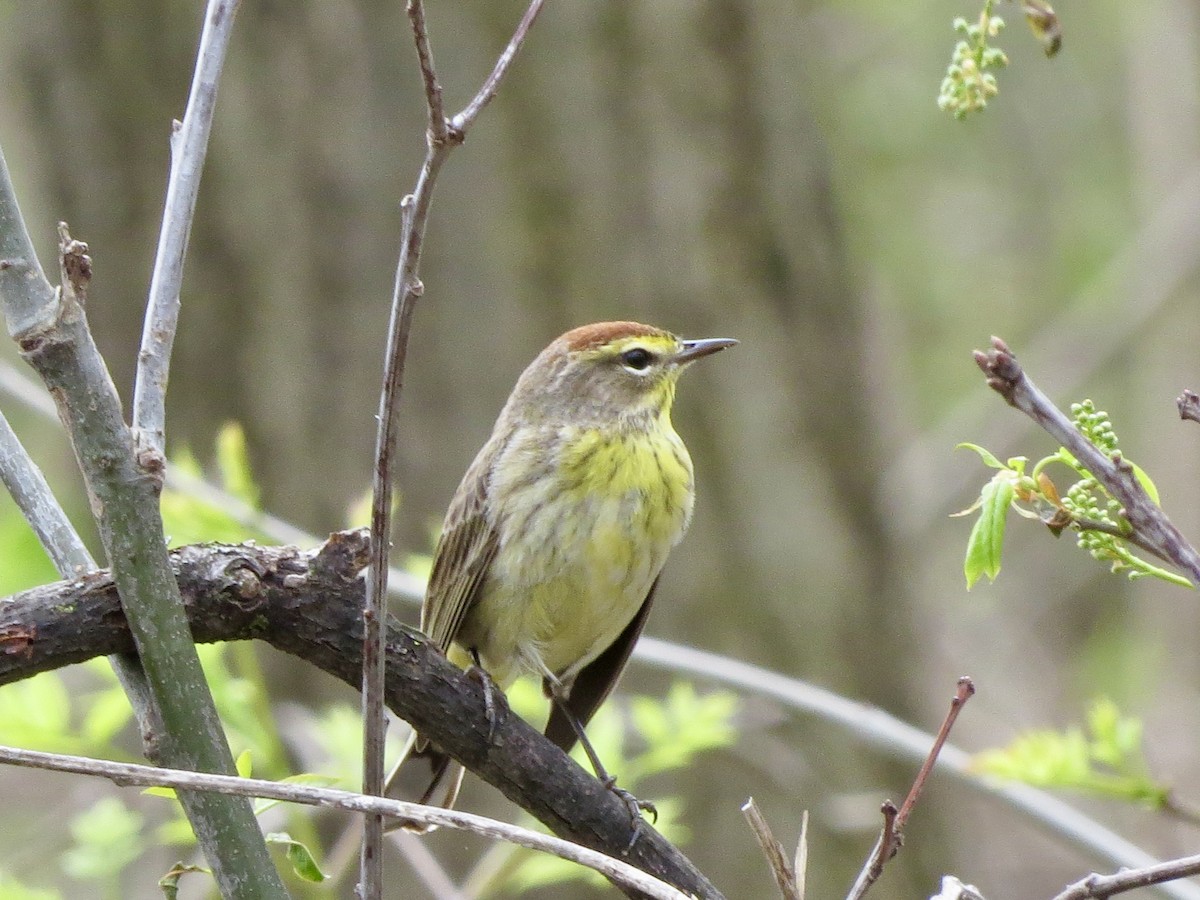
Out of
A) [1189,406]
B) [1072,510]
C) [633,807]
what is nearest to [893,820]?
[1072,510]

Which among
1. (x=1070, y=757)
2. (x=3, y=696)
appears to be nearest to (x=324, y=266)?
(x=3, y=696)

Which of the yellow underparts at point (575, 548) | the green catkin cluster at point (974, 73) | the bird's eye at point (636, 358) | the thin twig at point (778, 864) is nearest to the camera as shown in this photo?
the thin twig at point (778, 864)

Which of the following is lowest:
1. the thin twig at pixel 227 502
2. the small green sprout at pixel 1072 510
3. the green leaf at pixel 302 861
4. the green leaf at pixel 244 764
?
the green leaf at pixel 302 861

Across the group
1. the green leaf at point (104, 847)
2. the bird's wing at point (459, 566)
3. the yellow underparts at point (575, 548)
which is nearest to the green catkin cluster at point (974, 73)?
the yellow underparts at point (575, 548)

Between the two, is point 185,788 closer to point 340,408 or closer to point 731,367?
point 340,408

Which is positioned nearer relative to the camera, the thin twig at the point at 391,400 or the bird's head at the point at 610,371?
the thin twig at the point at 391,400

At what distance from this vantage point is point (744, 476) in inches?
230

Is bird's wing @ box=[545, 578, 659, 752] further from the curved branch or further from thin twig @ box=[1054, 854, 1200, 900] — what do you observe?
thin twig @ box=[1054, 854, 1200, 900]

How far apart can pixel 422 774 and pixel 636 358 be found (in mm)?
1302

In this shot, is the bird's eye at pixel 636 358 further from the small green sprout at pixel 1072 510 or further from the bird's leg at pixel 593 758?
the small green sprout at pixel 1072 510

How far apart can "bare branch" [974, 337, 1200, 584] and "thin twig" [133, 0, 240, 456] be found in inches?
38.0

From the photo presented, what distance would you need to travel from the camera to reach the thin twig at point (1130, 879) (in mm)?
1513

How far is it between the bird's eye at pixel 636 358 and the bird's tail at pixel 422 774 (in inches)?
48.2

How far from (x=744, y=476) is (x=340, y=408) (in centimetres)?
161
